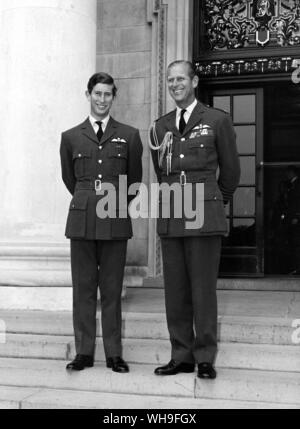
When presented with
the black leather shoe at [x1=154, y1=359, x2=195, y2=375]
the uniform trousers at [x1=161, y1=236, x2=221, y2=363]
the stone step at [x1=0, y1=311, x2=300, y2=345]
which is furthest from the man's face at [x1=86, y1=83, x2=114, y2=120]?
the black leather shoe at [x1=154, y1=359, x2=195, y2=375]

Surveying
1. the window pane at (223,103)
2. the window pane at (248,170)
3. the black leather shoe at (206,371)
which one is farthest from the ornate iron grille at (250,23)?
the black leather shoe at (206,371)

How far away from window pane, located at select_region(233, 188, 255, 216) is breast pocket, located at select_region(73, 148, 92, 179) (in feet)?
15.0

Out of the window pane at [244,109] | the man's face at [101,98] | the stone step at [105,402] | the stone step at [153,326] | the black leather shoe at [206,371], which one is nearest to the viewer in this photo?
the stone step at [105,402]

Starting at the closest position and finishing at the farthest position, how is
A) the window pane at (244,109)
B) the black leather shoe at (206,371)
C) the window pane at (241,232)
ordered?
the black leather shoe at (206,371), the window pane at (244,109), the window pane at (241,232)

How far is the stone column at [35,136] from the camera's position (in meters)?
6.28

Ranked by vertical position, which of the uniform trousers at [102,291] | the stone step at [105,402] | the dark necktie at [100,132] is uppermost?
the dark necktie at [100,132]

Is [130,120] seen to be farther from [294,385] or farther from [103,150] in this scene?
[294,385]

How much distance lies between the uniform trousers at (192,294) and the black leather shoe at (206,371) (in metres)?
0.03

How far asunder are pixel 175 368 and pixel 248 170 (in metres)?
4.95

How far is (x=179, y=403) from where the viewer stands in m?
4.48

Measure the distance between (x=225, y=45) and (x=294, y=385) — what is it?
18.9ft

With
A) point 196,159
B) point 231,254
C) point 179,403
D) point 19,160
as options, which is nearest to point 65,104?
point 19,160

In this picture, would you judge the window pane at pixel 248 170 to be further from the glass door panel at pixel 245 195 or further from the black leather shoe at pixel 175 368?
the black leather shoe at pixel 175 368

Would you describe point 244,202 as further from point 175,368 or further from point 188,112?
point 175,368
